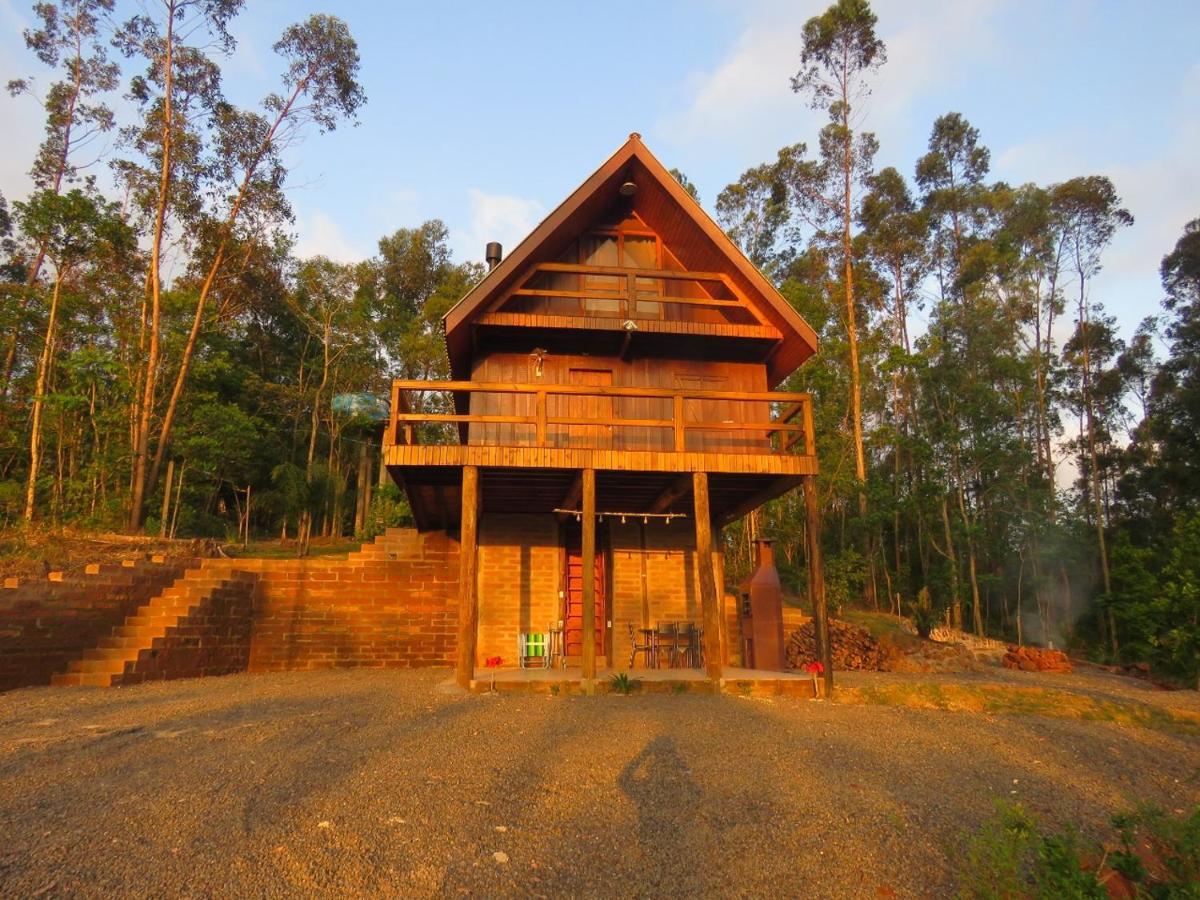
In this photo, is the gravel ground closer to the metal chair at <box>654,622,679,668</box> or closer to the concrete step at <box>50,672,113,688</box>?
the concrete step at <box>50,672,113,688</box>

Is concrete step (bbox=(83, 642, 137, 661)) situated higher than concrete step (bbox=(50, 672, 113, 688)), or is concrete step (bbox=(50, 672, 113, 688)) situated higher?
concrete step (bbox=(83, 642, 137, 661))

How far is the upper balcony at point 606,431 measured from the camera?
400 inches

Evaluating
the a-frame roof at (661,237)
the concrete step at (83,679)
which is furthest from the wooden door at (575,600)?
the concrete step at (83,679)

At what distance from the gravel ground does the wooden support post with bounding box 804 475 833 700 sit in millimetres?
1448

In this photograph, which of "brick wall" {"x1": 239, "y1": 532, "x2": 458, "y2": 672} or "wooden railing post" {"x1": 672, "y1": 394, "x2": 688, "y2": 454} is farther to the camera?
"brick wall" {"x1": 239, "y1": 532, "x2": 458, "y2": 672}

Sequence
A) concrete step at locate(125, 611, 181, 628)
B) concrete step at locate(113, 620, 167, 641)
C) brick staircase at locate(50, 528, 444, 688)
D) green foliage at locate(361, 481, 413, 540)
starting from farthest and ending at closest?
1. green foliage at locate(361, 481, 413, 540)
2. concrete step at locate(125, 611, 181, 628)
3. concrete step at locate(113, 620, 167, 641)
4. brick staircase at locate(50, 528, 444, 688)

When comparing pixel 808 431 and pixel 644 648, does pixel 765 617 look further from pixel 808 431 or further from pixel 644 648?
pixel 808 431

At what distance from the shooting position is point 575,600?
1404 cm

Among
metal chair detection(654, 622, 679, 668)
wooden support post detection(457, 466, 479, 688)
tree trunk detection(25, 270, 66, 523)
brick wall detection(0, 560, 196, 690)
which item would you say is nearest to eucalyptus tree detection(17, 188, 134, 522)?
Answer: tree trunk detection(25, 270, 66, 523)

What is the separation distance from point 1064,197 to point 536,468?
34.0 metres

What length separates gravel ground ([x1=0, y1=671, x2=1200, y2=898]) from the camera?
3.57 m

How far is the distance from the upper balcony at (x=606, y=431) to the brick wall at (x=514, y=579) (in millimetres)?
1964

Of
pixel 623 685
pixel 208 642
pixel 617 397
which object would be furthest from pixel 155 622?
pixel 617 397

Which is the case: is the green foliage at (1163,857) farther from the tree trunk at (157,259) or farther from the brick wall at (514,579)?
the tree trunk at (157,259)
